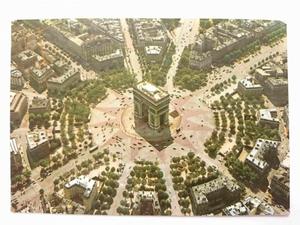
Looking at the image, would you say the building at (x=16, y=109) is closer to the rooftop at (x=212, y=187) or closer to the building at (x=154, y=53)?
the building at (x=154, y=53)

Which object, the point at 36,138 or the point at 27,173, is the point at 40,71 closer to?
the point at 36,138

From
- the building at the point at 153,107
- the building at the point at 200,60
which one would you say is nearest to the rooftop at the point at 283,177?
the building at the point at 153,107

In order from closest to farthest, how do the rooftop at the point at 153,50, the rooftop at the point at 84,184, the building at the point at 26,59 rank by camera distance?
the rooftop at the point at 84,184 < the building at the point at 26,59 < the rooftop at the point at 153,50

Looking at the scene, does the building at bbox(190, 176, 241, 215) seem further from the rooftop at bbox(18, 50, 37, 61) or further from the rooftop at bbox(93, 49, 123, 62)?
the rooftop at bbox(18, 50, 37, 61)
